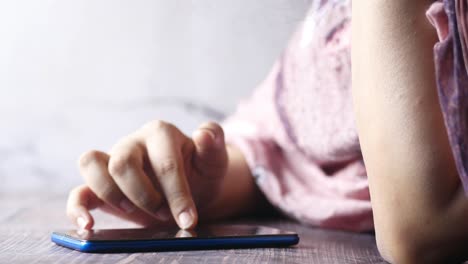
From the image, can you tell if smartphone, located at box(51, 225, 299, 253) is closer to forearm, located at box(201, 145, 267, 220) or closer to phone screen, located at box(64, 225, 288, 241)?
phone screen, located at box(64, 225, 288, 241)

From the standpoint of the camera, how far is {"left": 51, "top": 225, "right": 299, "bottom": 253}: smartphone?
0.54 m

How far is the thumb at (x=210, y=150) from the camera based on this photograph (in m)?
0.72

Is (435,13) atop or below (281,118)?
atop

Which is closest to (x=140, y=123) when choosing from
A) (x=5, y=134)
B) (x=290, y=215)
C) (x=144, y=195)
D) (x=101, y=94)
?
(x=101, y=94)

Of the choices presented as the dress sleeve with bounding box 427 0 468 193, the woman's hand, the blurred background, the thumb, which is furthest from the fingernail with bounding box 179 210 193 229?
the blurred background

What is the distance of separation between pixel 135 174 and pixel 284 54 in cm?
39

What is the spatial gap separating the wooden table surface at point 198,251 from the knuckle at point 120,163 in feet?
0.27

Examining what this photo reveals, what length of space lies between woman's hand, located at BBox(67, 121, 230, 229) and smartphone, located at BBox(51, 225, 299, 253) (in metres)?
0.05

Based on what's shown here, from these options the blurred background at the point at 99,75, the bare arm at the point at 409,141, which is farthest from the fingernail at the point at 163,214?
the blurred background at the point at 99,75

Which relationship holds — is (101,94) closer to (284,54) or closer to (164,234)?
(284,54)

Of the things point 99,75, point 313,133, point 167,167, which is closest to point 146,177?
point 167,167

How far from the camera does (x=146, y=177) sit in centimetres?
64

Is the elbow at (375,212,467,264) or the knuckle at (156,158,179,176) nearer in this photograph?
the elbow at (375,212,467,264)

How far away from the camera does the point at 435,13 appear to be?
0.42 meters
